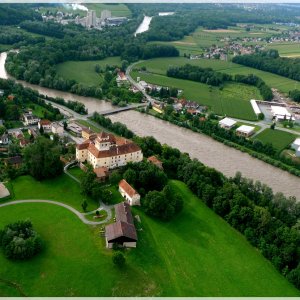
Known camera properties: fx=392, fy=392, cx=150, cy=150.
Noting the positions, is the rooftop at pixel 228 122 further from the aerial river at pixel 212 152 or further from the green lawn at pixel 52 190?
the green lawn at pixel 52 190

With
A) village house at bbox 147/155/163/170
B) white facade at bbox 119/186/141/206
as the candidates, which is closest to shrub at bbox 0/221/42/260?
white facade at bbox 119/186/141/206

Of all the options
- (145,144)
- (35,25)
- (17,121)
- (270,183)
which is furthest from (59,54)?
(270,183)

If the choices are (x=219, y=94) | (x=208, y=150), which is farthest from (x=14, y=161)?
(x=219, y=94)

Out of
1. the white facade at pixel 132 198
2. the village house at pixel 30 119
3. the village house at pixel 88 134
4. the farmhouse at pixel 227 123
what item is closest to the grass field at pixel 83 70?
the village house at pixel 30 119

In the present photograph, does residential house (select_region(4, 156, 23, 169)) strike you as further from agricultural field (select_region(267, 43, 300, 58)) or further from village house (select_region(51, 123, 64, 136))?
agricultural field (select_region(267, 43, 300, 58))

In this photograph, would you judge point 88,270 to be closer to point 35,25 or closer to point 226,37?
point 35,25

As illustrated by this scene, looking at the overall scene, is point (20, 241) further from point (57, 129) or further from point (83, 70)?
point (83, 70)
